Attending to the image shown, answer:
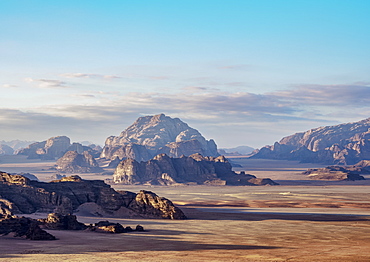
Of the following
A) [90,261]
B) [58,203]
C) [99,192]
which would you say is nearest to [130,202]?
[99,192]

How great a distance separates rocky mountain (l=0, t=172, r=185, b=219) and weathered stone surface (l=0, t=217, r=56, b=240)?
17.5 metres

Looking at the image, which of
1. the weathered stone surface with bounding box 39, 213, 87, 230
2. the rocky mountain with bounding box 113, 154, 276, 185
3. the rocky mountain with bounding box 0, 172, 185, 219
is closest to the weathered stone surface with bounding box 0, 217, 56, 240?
the weathered stone surface with bounding box 39, 213, 87, 230

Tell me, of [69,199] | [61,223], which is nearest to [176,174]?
[69,199]

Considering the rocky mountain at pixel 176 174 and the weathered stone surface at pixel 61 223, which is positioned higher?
the rocky mountain at pixel 176 174

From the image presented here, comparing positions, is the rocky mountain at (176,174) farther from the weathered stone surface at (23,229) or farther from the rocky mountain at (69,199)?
the weathered stone surface at (23,229)

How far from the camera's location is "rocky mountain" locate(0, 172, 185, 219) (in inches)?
2791

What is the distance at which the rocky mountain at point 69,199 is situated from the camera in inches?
2791

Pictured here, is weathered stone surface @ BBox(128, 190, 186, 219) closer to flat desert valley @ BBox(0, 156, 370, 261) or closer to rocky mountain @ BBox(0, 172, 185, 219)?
rocky mountain @ BBox(0, 172, 185, 219)

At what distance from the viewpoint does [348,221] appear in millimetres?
67688

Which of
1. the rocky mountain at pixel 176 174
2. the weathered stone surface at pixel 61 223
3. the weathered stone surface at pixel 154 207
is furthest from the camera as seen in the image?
the rocky mountain at pixel 176 174

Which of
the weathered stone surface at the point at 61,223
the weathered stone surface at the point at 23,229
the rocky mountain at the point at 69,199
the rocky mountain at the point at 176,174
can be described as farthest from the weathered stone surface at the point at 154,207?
the rocky mountain at the point at 176,174

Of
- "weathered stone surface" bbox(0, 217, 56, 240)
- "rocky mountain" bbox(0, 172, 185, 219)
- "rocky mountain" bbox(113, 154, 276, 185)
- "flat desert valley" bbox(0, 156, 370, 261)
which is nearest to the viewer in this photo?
"flat desert valley" bbox(0, 156, 370, 261)

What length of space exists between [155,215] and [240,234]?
20.7 metres

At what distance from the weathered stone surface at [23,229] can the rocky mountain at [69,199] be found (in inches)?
688
